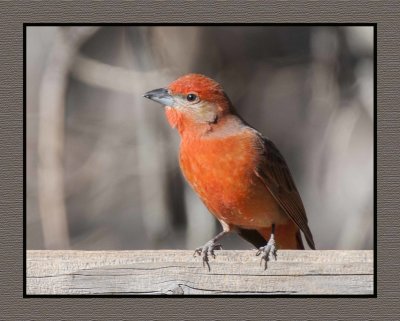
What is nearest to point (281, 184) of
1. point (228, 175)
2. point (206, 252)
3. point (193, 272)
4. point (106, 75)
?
point (228, 175)

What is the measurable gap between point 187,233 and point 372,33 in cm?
174

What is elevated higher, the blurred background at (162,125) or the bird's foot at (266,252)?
the blurred background at (162,125)

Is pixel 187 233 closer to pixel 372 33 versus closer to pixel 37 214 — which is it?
pixel 37 214

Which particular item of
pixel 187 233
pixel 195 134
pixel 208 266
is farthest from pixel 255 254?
pixel 187 233

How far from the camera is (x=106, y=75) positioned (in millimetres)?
7238

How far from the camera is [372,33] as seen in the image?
6.56m

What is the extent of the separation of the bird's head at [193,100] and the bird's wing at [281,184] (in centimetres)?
30

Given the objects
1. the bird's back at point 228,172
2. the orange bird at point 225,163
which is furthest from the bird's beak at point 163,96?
the bird's back at point 228,172

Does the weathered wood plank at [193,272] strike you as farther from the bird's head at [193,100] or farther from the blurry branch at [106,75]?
the blurry branch at [106,75]

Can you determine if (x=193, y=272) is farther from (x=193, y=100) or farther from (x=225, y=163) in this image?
(x=193, y=100)

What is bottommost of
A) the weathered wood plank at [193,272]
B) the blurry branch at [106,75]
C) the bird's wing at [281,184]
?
the weathered wood plank at [193,272]

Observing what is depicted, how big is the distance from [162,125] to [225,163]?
104 centimetres

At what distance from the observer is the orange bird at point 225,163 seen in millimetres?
6328

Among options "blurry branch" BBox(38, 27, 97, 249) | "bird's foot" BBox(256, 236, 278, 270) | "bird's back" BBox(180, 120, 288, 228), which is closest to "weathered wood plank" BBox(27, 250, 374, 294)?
"bird's foot" BBox(256, 236, 278, 270)
